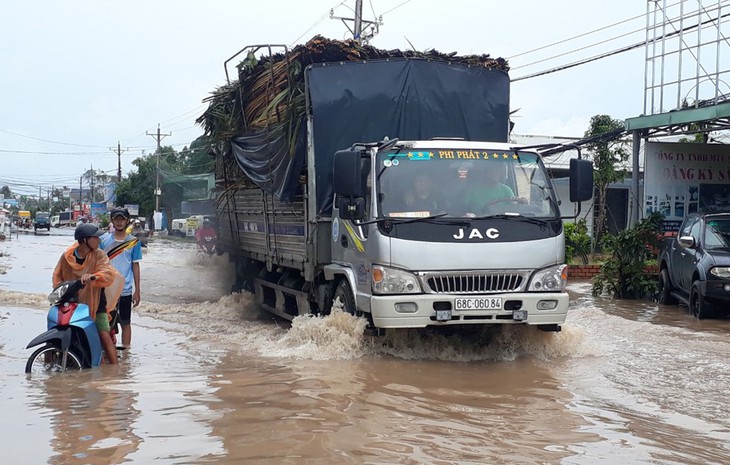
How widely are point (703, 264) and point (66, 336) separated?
8.65 m

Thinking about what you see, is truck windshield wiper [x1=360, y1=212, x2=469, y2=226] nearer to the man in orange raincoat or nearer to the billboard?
the man in orange raincoat

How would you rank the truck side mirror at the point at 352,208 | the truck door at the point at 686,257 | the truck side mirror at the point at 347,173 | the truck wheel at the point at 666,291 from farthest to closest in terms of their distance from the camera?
the truck wheel at the point at 666,291 → the truck door at the point at 686,257 → the truck side mirror at the point at 352,208 → the truck side mirror at the point at 347,173

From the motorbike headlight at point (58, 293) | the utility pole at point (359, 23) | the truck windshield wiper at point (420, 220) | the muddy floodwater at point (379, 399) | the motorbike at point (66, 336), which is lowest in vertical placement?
the muddy floodwater at point (379, 399)

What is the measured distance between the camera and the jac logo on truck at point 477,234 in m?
7.51

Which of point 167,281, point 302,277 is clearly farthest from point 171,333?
point 167,281

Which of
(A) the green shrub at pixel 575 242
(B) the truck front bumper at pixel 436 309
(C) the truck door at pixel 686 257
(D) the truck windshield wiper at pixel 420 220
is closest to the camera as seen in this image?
(B) the truck front bumper at pixel 436 309

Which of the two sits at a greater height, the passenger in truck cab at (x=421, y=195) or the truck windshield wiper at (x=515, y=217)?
the passenger in truck cab at (x=421, y=195)

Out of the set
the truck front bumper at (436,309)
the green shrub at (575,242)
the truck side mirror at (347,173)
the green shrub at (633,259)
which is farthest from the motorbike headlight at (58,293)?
the green shrub at (575,242)

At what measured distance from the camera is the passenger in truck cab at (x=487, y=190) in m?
7.85

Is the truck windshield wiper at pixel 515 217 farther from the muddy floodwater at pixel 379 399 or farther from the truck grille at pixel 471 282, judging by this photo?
the muddy floodwater at pixel 379 399

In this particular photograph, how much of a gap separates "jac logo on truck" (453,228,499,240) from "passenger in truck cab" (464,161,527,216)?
27cm

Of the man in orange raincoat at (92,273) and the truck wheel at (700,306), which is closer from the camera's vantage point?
the man in orange raincoat at (92,273)

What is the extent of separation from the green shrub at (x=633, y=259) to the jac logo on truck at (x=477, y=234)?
8036 millimetres

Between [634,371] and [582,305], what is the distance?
6294mm
